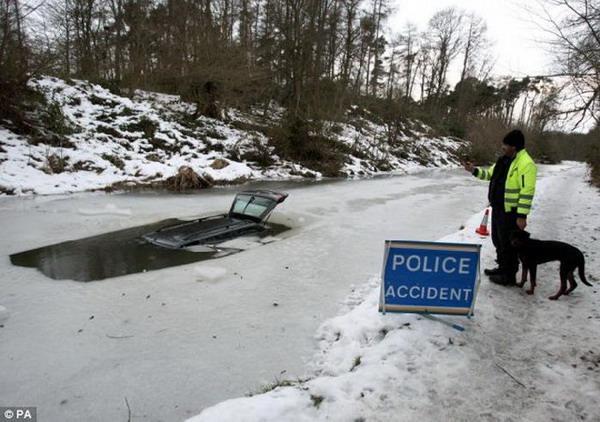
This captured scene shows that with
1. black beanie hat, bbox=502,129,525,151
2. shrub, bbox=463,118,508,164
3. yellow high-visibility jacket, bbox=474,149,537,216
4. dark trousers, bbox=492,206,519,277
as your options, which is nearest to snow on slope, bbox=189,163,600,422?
dark trousers, bbox=492,206,519,277

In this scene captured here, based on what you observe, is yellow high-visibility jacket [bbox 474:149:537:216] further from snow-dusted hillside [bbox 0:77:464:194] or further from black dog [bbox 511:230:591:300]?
snow-dusted hillside [bbox 0:77:464:194]

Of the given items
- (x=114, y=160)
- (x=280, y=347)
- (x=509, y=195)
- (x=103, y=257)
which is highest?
(x=509, y=195)

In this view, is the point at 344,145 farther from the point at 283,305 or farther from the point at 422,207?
the point at 283,305

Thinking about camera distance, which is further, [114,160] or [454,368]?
[114,160]

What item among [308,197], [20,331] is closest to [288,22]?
[308,197]

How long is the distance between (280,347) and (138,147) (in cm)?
1380

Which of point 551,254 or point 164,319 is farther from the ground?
point 551,254

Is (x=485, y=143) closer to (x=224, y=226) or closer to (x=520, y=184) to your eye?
(x=224, y=226)

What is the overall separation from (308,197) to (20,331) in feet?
31.4

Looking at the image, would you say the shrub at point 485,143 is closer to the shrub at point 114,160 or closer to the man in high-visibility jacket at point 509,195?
the shrub at point 114,160

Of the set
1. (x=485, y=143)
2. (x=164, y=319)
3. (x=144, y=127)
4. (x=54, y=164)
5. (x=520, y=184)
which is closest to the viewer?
(x=164, y=319)

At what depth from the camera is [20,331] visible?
3.79 meters

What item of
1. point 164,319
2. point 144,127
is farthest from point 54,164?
point 164,319

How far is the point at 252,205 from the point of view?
26.6ft
